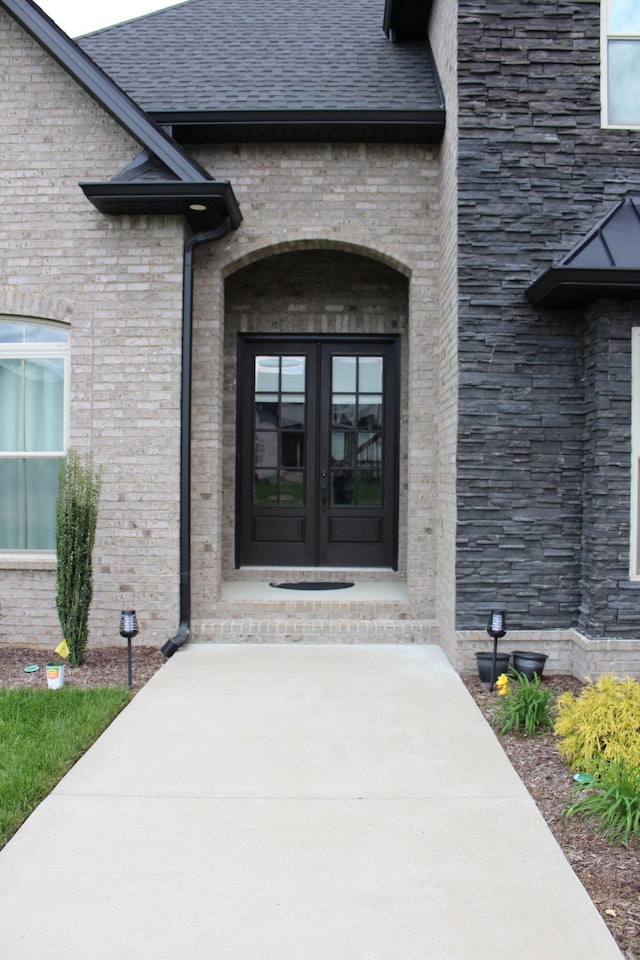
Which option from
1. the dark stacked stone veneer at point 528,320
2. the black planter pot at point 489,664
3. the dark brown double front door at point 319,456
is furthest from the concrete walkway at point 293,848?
the dark brown double front door at point 319,456

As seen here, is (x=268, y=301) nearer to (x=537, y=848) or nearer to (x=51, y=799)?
(x=51, y=799)

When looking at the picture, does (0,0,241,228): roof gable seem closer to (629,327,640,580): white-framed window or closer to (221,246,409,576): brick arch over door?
(221,246,409,576): brick arch over door

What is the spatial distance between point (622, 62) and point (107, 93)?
4101 mm

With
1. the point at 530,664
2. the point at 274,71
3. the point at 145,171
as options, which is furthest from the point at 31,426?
the point at 530,664

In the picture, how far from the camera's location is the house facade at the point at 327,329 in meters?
5.62

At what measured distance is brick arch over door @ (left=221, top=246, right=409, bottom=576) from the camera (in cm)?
768

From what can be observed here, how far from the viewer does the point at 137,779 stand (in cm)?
376

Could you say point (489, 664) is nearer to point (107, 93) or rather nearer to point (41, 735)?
point (41, 735)

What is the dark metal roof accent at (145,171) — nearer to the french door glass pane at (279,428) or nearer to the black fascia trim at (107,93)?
the black fascia trim at (107,93)

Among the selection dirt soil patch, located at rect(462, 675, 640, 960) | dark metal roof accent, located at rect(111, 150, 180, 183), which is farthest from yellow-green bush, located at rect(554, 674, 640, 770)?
dark metal roof accent, located at rect(111, 150, 180, 183)

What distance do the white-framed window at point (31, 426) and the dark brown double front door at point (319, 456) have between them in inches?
79.9

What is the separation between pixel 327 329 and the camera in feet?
25.2

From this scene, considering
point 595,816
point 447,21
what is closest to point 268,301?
point 447,21

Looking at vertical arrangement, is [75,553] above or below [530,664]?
above
